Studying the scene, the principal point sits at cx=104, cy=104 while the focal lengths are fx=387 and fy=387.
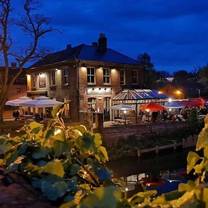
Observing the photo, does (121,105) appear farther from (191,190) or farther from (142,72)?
(191,190)

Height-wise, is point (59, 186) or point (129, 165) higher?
point (59, 186)

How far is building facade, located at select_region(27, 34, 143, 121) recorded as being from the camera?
112 feet

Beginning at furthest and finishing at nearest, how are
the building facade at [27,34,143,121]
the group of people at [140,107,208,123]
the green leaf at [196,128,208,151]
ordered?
the building facade at [27,34,143,121] → the group of people at [140,107,208,123] → the green leaf at [196,128,208,151]

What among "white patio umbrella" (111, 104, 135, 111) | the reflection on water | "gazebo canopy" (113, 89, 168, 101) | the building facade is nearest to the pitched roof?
the building facade

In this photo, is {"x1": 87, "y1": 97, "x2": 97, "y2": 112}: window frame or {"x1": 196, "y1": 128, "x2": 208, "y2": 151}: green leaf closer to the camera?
{"x1": 196, "y1": 128, "x2": 208, "y2": 151}: green leaf

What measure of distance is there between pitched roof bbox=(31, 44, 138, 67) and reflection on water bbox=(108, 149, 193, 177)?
38.8ft

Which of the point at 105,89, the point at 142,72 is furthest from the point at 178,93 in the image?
the point at 105,89

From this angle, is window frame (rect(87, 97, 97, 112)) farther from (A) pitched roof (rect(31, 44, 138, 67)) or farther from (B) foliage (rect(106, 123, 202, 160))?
(B) foliage (rect(106, 123, 202, 160))

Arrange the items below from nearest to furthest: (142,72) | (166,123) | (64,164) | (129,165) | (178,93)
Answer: (64,164)
(129,165)
(166,123)
(142,72)
(178,93)

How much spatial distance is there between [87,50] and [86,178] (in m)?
35.0

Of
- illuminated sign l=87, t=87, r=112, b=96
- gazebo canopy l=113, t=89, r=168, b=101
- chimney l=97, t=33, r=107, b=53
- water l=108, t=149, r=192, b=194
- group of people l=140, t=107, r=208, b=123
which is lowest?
water l=108, t=149, r=192, b=194

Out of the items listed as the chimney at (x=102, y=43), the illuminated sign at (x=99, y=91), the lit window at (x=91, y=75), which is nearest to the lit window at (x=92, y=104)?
the illuminated sign at (x=99, y=91)

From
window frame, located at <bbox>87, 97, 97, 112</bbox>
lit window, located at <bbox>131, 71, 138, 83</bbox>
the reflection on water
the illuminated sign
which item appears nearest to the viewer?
the reflection on water

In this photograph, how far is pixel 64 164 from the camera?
217 centimetres
